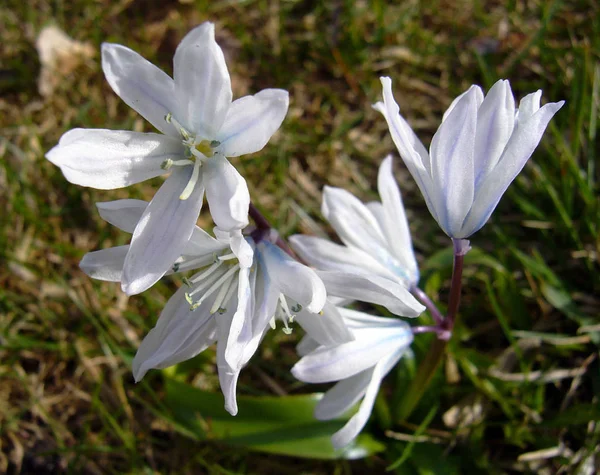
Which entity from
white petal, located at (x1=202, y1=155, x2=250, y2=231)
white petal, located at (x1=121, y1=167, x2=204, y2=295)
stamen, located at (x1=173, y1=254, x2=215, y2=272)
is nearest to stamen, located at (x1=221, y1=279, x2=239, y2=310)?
stamen, located at (x1=173, y1=254, x2=215, y2=272)

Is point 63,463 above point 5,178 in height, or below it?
below

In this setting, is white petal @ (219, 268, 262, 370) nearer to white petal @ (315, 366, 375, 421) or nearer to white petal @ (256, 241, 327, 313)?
white petal @ (256, 241, 327, 313)

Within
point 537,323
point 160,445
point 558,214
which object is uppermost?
point 558,214

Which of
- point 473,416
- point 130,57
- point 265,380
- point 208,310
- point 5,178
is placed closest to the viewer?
point 130,57

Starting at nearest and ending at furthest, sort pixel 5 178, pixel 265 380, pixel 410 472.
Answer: pixel 410 472 < pixel 265 380 < pixel 5 178

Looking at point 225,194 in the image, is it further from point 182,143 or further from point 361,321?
point 361,321

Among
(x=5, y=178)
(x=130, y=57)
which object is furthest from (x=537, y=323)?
(x=5, y=178)

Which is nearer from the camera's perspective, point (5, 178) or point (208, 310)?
point (208, 310)

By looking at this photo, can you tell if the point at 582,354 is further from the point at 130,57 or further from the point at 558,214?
the point at 130,57
